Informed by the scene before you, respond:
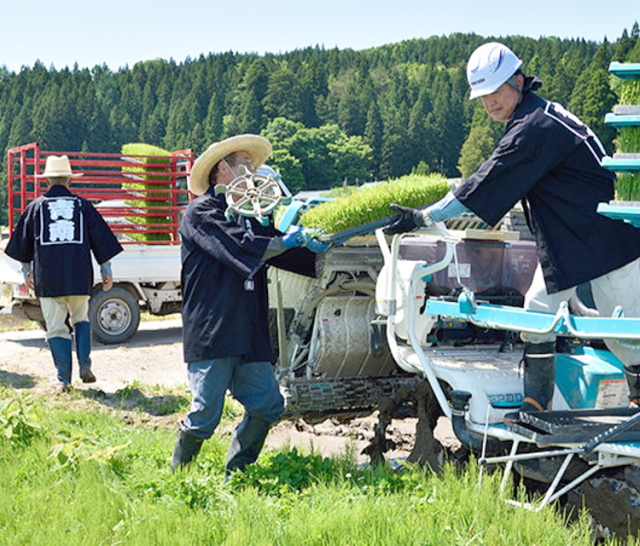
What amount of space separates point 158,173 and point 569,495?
9.07 m

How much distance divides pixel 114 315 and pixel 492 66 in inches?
301

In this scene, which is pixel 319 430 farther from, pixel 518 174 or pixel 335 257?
pixel 518 174

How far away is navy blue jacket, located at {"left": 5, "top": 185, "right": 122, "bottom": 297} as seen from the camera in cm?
746

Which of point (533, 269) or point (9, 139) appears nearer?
point (533, 269)

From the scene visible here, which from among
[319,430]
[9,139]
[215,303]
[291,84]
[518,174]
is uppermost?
[291,84]

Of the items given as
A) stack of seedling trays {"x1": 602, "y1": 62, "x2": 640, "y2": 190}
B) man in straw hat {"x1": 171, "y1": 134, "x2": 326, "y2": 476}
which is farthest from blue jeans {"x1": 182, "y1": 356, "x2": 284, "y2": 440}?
stack of seedling trays {"x1": 602, "y1": 62, "x2": 640, "y2": 190}

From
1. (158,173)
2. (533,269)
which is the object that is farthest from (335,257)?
(158,173)

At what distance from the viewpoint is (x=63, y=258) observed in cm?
748

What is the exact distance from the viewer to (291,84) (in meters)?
121

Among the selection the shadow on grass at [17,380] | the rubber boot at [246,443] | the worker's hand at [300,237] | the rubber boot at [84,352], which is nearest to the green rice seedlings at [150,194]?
the shadow on grass at [17,380]

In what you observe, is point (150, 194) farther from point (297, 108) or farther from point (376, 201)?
point (297, 108)

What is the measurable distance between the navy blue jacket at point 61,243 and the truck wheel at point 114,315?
2.89m

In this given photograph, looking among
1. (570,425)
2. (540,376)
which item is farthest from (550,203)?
(570,425)

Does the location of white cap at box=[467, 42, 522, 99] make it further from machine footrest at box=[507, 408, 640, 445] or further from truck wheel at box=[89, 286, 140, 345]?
truck wheel at box=[89, 286, 140, 345]
